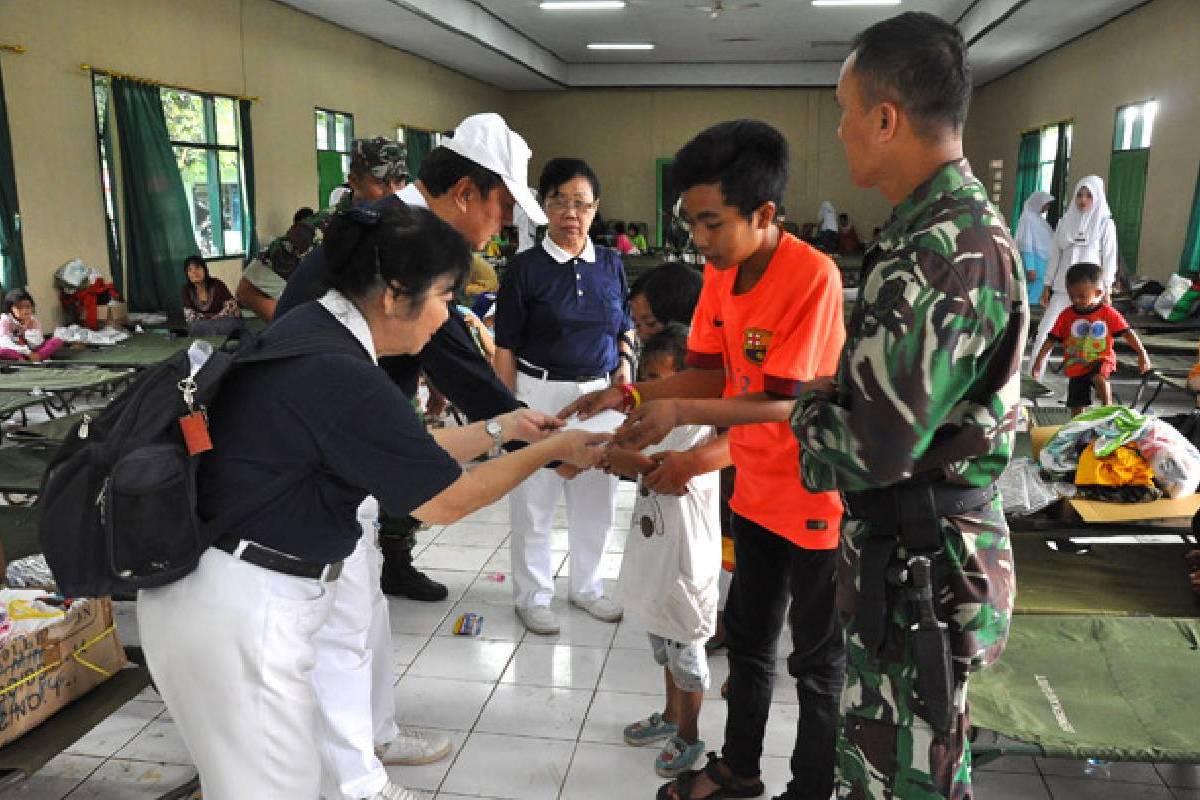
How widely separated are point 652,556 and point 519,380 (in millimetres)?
1251

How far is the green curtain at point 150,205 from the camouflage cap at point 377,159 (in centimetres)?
535

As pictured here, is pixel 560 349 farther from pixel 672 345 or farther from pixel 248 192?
pixel 248 192

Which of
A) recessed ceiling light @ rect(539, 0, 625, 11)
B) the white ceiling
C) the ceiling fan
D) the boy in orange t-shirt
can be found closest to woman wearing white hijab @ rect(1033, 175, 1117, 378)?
the white ceiling

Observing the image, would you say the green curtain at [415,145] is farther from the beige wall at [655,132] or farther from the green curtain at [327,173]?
the beige wall at [655,132]

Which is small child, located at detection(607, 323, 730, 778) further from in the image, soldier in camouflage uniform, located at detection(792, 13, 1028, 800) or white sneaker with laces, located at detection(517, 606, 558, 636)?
white sneaker with laces, located at detection(517, 606, 558, 636)

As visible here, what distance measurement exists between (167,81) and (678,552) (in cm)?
796

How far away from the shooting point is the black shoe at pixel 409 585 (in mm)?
3654

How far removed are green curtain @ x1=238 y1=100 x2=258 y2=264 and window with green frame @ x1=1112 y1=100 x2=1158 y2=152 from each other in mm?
9495

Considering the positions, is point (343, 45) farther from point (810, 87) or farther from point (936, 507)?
point (936, 507)

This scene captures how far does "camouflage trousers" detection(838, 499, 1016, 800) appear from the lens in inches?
57.1

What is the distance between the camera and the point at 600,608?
11.3 feet

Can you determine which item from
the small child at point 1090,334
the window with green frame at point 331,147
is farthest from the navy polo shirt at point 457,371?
the window with green frame at point 331,147

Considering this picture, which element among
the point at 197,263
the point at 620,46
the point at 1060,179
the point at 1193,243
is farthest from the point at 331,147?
the point at 1060,179

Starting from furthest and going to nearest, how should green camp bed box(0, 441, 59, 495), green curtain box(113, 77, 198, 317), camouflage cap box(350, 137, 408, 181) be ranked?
green curtain box(113, 77, 198, 317) < green camp bed box(0, 441, 59, 495) < camouflage cap box(350, 137, 408, 181)
